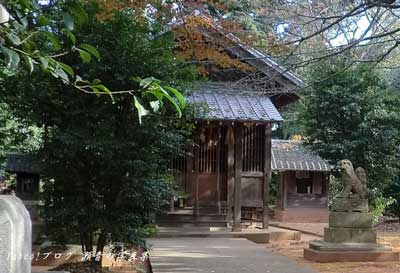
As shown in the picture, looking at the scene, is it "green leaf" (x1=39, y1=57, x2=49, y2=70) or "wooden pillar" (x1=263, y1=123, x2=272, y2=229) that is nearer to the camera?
"green leaf" (x1=39, y1=57, x2=49, y2=70)

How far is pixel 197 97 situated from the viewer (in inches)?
545

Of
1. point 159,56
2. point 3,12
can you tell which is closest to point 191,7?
point 159,56

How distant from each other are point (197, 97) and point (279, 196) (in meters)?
10.8

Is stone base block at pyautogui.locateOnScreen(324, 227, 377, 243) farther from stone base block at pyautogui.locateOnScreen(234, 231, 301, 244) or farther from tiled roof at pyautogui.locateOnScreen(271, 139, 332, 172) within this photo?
tiled roof at pyautogui.locateOnScreen(271, 139, 332, 172)

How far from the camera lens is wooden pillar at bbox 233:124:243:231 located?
13.6m

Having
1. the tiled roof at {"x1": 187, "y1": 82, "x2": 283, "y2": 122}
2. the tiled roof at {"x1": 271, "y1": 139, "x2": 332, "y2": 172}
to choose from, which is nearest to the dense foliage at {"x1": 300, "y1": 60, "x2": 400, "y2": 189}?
the tiled roof at {"x1": 187, "y1": 82, "x2": 283, "y2": 122}

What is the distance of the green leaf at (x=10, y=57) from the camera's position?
83.8 inches

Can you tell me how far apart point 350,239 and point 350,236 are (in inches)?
2.4

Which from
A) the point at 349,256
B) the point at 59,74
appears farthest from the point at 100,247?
the point at 59,74

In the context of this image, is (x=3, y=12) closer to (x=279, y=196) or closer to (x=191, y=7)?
(x=191, y=7)

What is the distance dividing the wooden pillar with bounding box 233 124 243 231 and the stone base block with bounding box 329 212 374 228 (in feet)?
11.6

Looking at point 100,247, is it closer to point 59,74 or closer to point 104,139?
point 104,139

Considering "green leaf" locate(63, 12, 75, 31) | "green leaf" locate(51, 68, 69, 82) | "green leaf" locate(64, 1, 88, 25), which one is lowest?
"green leaf" locate(51, 68, 69, 82)

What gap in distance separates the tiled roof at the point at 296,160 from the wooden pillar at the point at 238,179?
8.16m
